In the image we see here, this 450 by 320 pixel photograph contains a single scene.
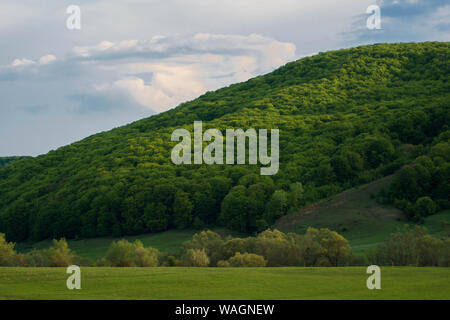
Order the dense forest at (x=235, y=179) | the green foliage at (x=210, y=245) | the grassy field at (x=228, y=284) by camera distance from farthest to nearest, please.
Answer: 1. the dense forest at (x=235, y=179)
2. the green foliage at (x=210, y=245)
3. the grassy field at (x=228, y=284)

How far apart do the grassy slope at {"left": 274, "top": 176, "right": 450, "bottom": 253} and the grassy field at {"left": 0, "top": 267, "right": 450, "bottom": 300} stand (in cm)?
4105

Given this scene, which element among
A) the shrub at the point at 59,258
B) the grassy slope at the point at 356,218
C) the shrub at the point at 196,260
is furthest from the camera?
the grassy slope at the point at 356,218

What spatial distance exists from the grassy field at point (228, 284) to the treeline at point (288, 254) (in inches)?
363

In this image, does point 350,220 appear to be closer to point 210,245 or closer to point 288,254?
point 210,245

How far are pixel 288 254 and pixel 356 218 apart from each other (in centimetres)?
3979

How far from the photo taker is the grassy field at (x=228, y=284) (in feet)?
101

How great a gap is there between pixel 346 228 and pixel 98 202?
59.9m

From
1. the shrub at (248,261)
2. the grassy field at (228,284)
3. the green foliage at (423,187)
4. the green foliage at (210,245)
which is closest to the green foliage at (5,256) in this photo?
the grassy field at (228,284)

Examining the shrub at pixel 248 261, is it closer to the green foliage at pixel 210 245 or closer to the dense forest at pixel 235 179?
the green foliage at pixel 210 245

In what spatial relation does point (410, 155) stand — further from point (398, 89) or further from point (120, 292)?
point (120, 292)

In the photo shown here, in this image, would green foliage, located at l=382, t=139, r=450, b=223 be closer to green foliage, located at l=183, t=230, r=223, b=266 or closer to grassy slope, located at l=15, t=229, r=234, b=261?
Answer: grassy slope, located at l=15, t=229, r=234, b=261

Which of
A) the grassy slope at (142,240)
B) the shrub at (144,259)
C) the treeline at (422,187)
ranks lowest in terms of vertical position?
the grassy slope at (142,240)

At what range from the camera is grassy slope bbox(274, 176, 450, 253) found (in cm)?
8488
